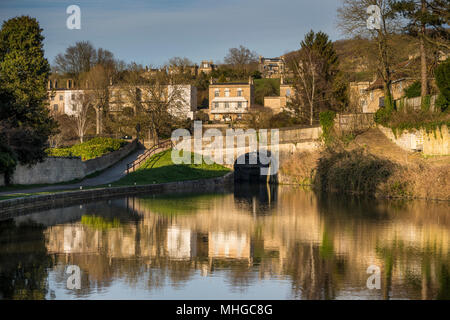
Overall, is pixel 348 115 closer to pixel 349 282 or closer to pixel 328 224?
pixel 328 224

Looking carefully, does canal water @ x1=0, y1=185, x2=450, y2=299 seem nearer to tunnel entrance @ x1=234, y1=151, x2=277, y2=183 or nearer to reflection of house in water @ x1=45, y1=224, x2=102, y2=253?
reflection of house in water @ x1=45, y1=224, x2=102, y2=253

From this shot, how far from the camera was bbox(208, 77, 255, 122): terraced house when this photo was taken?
104188 mm

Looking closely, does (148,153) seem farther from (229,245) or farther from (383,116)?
(229,245)

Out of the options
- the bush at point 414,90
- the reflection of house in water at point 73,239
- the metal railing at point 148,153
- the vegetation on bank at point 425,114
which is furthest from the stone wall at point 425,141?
the reflection of house in water at point 73,239

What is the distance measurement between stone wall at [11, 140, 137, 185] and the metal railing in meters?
2.62

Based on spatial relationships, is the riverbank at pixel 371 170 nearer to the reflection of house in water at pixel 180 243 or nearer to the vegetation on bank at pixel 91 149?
the vegetation on bank at pixel 91 149

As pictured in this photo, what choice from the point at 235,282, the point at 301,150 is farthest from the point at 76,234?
the point at 301,150

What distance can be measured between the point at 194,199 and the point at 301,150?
16.1 meters

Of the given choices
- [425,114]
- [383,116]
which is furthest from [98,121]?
[425,114]

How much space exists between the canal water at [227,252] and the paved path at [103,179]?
4932 millimetres

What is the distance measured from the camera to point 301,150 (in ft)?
178

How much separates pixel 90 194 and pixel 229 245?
17065 mm

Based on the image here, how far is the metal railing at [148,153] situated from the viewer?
2122 inches

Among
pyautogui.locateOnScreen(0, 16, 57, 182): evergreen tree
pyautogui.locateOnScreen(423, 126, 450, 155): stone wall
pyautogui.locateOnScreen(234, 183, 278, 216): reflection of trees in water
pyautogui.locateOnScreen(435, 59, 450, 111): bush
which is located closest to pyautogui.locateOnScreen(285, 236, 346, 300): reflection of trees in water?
pyautogui.locateOnScreen(234, 183, 278, 216): reflection of trees in water
